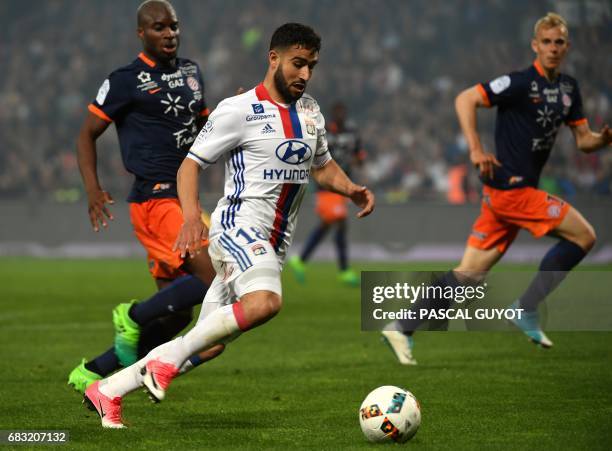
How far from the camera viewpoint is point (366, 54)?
95.0 ft

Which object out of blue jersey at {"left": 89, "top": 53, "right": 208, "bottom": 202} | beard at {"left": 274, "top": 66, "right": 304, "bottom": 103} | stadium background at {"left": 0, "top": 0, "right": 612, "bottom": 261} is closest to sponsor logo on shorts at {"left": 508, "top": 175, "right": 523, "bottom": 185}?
blue jersey at {"left": 89, "top": 53, "right": 208, "bottom": 202}

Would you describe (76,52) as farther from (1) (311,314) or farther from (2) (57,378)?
(2) (57,378)

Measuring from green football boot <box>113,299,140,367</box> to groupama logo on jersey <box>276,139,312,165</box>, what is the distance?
5.10ft

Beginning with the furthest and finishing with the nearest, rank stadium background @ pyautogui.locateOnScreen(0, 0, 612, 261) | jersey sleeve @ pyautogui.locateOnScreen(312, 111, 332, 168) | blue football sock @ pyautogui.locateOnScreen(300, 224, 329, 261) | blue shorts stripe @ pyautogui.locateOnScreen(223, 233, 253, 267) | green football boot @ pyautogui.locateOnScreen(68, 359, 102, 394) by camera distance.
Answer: stadium background @ pyautogui.locateOnScreen(0, 0, 612, 261) → blue football sock @ pyautogui.locateOnScreen(300, 224, 329, 261) → green football boot @ pyautogui.locateOnScreen(68, 359, 102, 394) → jersey sleeve @ pyautogui.locateOnScreen(312, 111, 332, 168) → blue shorts stripe @ pyautogui.locateOnScreen(223, 233, 253, 267)

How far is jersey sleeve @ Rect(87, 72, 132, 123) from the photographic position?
752cm

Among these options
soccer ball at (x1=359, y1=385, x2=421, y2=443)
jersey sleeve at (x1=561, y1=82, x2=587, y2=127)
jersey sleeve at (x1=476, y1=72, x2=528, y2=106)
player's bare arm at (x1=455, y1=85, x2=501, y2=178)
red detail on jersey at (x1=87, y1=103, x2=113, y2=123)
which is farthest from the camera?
jersey sleeve at (x1=561, y1=82, x2=587, y2=127)

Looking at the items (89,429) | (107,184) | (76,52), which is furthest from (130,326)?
(76,52)

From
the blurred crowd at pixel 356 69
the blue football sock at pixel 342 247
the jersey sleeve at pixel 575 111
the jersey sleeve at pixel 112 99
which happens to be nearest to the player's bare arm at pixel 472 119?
the jersey sleeve at pixel 575 111

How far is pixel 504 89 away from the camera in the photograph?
923 centimetres

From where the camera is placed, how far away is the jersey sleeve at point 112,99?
24.7 ft

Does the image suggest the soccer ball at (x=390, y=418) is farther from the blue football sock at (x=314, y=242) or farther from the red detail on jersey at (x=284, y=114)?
the blue football sock at (x=314, y=242)

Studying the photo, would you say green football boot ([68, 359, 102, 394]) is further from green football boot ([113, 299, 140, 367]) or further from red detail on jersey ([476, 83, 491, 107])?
red detail on jersey ([476, 83, 491, 107])

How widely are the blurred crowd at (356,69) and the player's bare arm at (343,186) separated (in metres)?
15.2

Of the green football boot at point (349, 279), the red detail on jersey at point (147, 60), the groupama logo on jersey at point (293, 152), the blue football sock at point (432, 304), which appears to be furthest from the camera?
the green football boot at point (349, 279)
